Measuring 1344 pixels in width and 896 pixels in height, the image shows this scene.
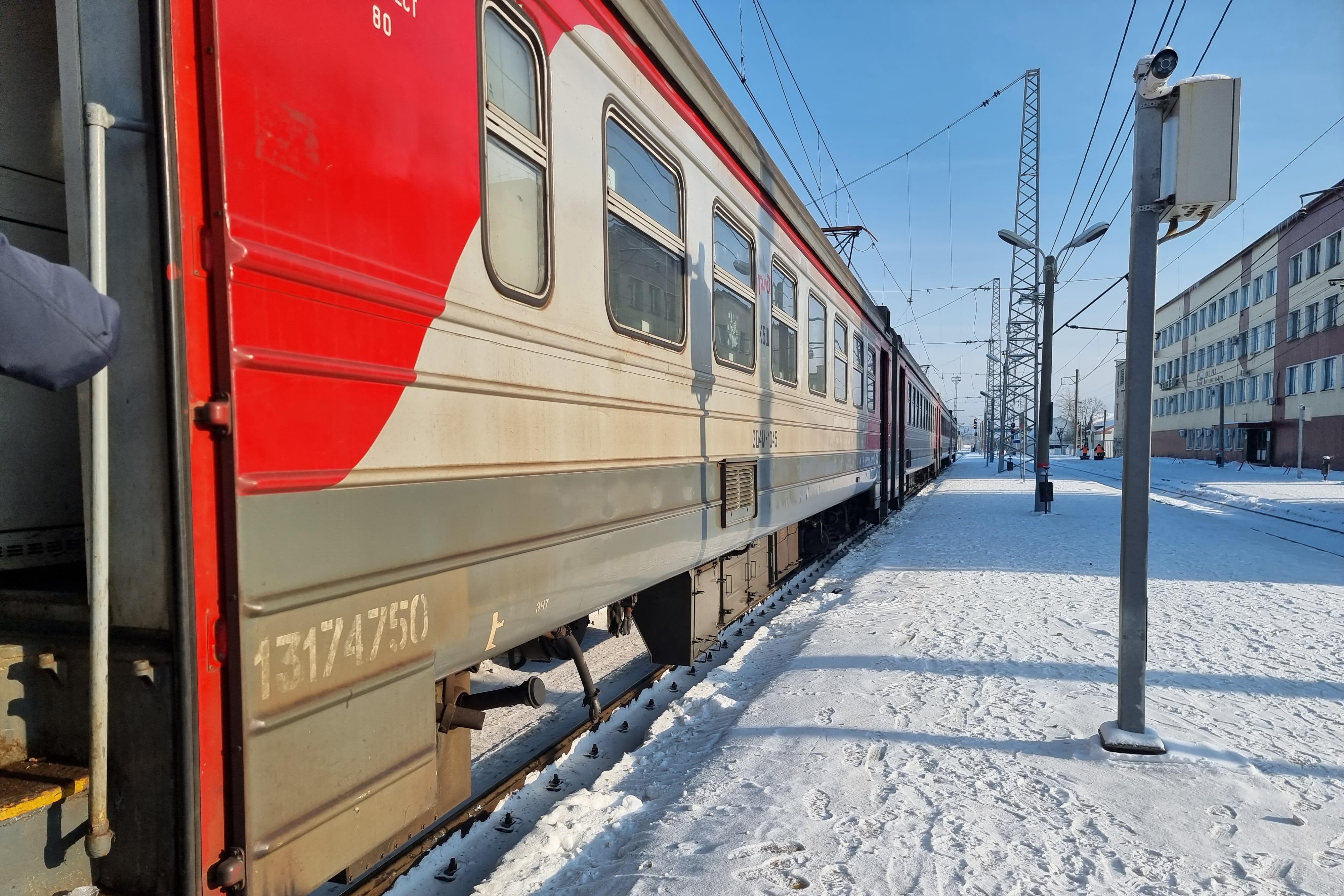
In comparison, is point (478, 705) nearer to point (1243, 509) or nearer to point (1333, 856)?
point (1333, 856)

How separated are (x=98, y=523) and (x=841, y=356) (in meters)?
7.24

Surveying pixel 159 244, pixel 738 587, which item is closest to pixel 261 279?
pixel 159 244

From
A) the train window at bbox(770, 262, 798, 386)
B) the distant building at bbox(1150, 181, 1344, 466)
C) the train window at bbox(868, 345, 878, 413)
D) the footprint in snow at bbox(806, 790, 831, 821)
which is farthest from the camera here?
the distant building at bbox(1150, 181, 1344, 466)

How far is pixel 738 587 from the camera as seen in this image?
221 inches

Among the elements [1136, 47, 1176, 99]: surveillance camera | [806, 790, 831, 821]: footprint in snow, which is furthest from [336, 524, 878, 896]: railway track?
[1136, 47, 1176, 99]: surveillance camera

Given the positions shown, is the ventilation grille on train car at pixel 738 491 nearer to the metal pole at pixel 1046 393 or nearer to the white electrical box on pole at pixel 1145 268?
the white electrical box on pole at pixel 1145 268

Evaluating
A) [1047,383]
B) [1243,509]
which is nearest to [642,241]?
[1047,383]

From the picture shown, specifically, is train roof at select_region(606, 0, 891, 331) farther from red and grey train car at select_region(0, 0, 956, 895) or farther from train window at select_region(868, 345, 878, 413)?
train window at select_region(868, 345, 878, 413)

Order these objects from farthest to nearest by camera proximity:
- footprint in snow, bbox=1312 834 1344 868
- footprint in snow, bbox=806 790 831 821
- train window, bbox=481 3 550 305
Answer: footprint in snow, bbox=806 790 831 821
footprint in snow, bbox=1312 834 1344 868
train window, bbox=481 3 550 305

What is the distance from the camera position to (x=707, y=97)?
13.3 feet

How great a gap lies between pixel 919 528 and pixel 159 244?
13.0 meters

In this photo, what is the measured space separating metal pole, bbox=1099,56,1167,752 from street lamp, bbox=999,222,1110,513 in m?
12.5

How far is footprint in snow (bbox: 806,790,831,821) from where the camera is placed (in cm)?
303

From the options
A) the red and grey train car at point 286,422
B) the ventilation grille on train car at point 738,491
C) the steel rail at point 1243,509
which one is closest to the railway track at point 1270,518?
the steel rail at point 1243,509
